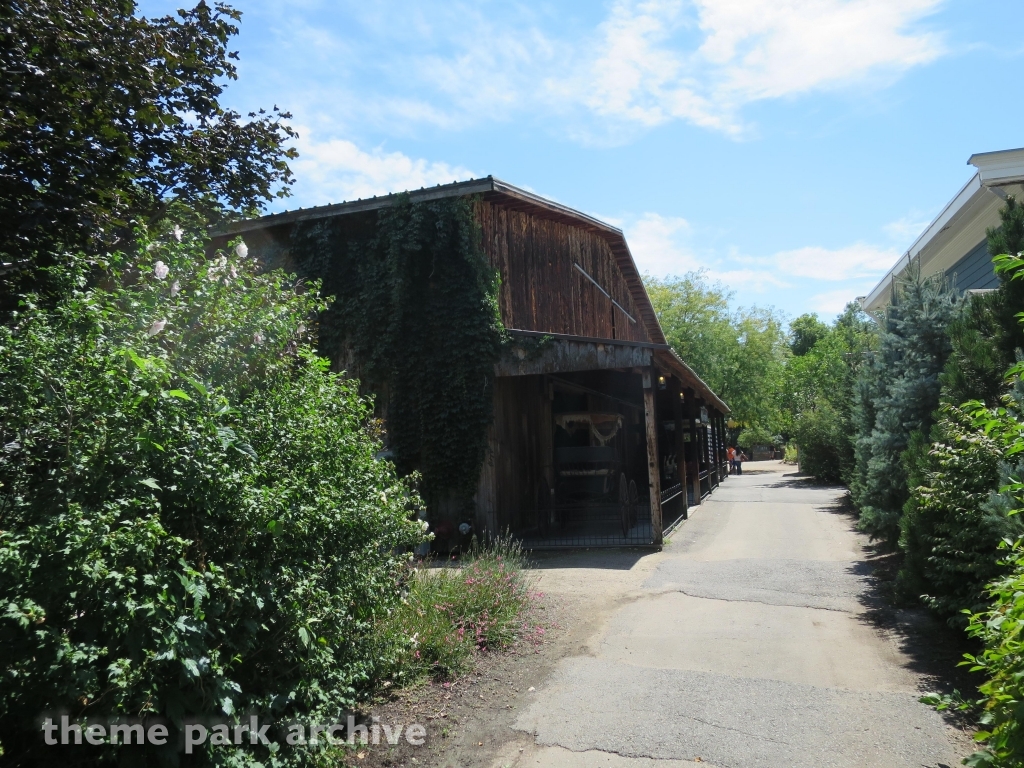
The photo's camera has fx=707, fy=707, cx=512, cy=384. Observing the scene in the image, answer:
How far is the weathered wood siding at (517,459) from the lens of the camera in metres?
12.4

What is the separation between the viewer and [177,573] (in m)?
3.12

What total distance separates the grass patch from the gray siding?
11.6m

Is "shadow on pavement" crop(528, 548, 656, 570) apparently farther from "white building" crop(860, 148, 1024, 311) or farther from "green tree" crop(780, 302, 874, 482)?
"white building" crop(860, 148, 1024, 311)

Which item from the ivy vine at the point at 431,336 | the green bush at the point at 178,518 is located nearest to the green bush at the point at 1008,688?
the green bush at the point at 178,518

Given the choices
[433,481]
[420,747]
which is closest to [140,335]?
[420,747]

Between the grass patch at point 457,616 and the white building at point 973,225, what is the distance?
7853mm

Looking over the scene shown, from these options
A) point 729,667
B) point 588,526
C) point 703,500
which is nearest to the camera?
point 729,667

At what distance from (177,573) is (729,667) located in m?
4.79

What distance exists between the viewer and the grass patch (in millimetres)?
5750

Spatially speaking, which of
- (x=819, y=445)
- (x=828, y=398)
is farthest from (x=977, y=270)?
(x=819, y=445)

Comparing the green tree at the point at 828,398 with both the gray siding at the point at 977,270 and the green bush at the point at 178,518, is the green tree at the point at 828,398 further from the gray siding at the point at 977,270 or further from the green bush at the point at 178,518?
the green bush at the point at 178,518

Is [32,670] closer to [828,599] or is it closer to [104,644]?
[104,644]

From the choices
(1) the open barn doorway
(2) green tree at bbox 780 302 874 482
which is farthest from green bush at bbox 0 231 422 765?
(2) green tree at bbox 780 302 874 482

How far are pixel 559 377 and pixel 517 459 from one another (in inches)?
115
